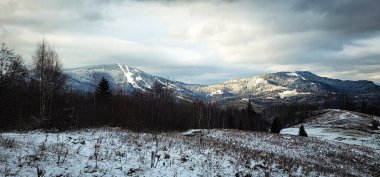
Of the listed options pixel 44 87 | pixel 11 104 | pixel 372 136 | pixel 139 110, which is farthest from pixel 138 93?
pixel 372 136

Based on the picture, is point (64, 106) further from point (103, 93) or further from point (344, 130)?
point (344, 130)

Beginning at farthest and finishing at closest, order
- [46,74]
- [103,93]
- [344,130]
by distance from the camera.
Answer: [344,130]
[103,93]
[46,74]

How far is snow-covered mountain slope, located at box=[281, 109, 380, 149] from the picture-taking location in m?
72.9

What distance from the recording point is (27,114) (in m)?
37.5

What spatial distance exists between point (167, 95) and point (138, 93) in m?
8.83

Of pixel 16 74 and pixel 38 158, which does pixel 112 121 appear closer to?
pixel 16 74

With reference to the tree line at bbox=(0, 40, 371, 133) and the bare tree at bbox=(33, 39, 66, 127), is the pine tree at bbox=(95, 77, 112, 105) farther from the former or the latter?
the bare tree at bbox=(33, 39, 66, 127)

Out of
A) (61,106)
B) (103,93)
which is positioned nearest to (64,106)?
(61,106)

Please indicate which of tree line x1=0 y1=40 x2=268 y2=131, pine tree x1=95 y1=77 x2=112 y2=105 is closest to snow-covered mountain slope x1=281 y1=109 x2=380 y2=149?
tree line x1=0 y1=40 x2=268 y2=131

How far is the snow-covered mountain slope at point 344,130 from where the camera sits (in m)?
72.9

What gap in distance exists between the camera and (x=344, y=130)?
90188mm

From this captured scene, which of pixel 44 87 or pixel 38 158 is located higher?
pixel 44 87

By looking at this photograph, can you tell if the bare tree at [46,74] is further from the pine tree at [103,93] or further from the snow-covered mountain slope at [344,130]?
the snow-covered mountain slope at [344,130]

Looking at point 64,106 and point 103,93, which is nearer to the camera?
point 64,106
